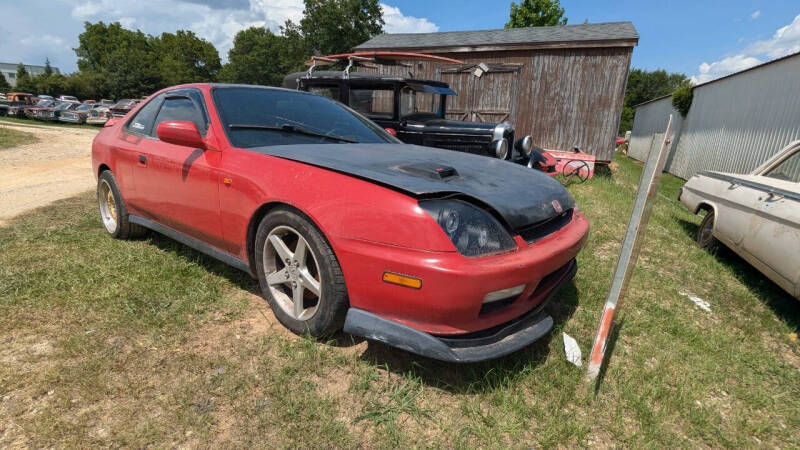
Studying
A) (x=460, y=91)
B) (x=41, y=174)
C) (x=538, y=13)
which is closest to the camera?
(x=41, y=174)

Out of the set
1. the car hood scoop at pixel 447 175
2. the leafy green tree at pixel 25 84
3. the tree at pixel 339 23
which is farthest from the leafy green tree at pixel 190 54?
the car hood scoop at pixel 447 175

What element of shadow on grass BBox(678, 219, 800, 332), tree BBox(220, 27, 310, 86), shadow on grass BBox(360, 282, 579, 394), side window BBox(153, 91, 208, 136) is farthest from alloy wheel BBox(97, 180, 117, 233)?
tree BBox(220, 27, 310, 86)

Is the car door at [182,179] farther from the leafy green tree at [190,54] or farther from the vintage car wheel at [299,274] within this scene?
the leafy green tree at [190,54]

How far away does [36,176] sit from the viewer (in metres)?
7.36

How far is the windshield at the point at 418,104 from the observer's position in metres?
5.73

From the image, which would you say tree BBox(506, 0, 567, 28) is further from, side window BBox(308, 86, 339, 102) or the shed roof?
side window BBox(308, 86, 339, 102)

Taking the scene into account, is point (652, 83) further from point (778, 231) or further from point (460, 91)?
point (778, 231)

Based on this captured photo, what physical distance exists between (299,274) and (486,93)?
35.1 ft

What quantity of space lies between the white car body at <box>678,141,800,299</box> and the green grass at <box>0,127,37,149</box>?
15595mm

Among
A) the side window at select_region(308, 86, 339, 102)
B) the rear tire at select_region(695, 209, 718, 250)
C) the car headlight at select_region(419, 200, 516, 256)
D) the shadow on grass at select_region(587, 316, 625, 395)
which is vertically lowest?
the shadow on grass at select_region(587, 316, 625, 395)

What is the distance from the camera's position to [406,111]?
5.82m

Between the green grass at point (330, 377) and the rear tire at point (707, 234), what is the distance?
3.78ft

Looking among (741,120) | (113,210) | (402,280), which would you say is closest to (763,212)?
(402,280)

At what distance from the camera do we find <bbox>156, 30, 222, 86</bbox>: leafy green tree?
62.2m
